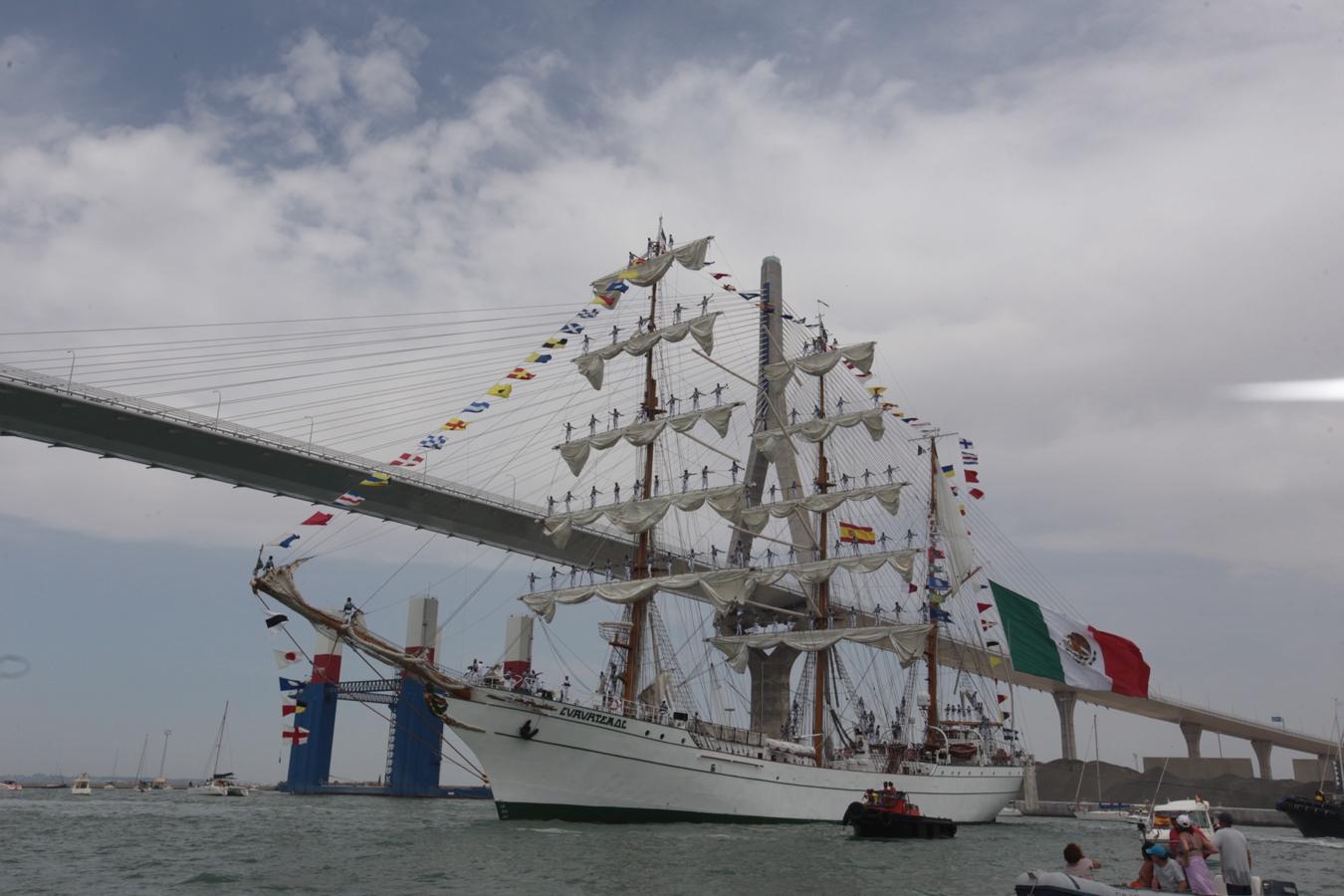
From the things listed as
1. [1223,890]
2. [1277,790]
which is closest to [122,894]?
[1223,890]

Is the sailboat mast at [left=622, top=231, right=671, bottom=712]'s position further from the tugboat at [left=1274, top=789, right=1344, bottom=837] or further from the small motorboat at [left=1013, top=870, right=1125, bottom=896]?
the tugboat at [left=1274, top=789, right=1344, bottom=837]

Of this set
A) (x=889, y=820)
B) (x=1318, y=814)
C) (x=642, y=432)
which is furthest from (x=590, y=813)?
(x=1318, y=814)

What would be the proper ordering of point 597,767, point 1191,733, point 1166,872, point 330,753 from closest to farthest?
point 1166,872 < point 597,767 < point 330,753 < point 1191,733

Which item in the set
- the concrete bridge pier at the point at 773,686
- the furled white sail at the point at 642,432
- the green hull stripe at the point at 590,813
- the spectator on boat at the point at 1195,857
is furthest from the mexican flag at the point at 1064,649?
the spectator on boat at the point at 1195,857

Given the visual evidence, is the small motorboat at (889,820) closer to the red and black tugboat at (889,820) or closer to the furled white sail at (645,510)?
the red and black tugboat at (889,820)

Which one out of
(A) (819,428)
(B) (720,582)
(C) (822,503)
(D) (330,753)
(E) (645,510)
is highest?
(A) (819,428)

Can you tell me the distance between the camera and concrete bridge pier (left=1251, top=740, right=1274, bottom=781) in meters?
92.5

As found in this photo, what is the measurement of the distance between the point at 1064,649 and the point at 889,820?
23090 mm

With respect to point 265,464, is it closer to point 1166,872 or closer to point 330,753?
point 330,753

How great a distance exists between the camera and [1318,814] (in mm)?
45156

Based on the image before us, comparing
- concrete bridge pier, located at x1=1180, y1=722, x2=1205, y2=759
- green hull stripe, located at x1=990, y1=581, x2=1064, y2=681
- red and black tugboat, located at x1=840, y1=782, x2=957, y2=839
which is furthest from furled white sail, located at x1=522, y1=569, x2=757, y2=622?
concrete bridge pier, located at x1=1180, y1=722, x2=1205, y2=759

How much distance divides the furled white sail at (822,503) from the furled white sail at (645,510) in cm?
355

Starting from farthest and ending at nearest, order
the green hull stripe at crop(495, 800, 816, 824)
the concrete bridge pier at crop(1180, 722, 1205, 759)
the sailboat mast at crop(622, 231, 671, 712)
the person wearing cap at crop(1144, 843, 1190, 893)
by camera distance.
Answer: the concrete bridge pier at crop(1180, 722, 1205, 759)
the sailboat mast at crop(622, 231, 671, 712)
the green hull stripe at crop(495, 800, 816, 824)
the person wearing cap at crop(1144, 843, 1190, 893)

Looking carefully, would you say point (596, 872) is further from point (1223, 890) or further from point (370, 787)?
point (370, 787)
